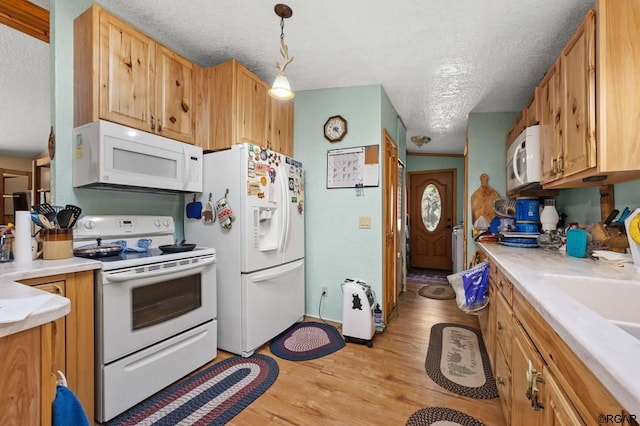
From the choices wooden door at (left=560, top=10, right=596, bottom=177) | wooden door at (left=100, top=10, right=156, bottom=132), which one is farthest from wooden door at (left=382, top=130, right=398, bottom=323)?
wooden door at (left=100, top=10, right=156, bottom=132)

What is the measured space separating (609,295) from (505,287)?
0.42 m

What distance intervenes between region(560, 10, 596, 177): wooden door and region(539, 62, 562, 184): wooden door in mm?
118

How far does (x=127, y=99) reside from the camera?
1.81 metres

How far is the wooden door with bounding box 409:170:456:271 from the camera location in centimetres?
557

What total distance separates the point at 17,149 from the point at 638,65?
5.21m

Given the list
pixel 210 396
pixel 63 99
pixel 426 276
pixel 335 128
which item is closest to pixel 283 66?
pixel 335 128

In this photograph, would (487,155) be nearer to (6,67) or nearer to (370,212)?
(370,212)

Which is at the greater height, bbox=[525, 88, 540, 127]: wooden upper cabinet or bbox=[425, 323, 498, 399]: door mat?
bbox=[525, 88, 540, 127]: wooden upper cabinet

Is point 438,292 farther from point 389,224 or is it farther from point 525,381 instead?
point 525,381

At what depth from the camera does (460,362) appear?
2180mm

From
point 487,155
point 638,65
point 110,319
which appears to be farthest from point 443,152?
point 110,319

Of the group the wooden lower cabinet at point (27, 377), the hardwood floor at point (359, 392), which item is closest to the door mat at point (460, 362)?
the hardwood floor at point (359, 392)

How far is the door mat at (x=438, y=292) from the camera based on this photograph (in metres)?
3.86

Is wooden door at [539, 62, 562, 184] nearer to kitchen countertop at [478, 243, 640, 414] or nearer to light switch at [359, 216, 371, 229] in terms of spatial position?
kitchen countertop at [478, 243, 640, 414]
